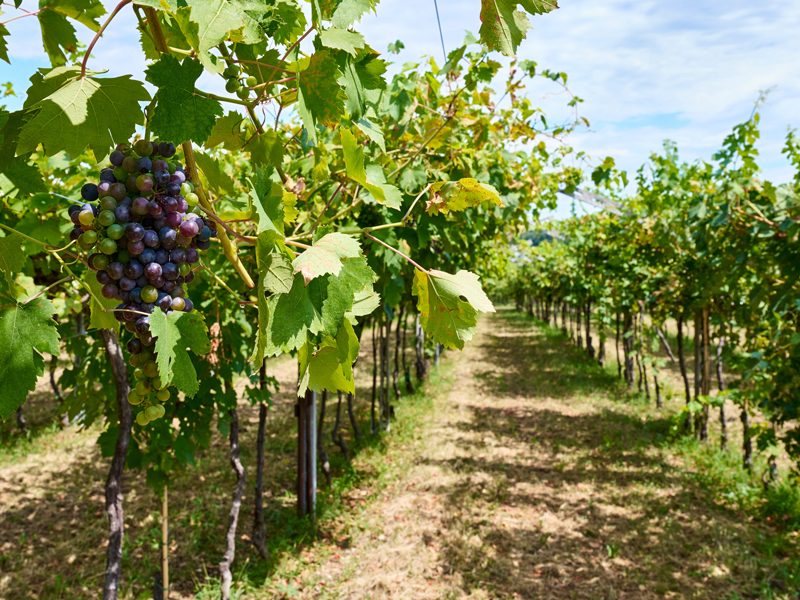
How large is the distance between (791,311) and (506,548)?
12.0 feet

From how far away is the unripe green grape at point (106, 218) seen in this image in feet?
2.58

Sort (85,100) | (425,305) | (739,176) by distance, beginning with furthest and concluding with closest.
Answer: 1. (739,176)
2. (425,305)
3. (85,100)

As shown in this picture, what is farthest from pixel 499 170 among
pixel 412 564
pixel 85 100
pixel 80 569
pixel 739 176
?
pixel 80 569

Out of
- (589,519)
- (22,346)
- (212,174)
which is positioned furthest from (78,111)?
(589,519)

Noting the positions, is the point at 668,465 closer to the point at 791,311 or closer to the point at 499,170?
the point at 791,311

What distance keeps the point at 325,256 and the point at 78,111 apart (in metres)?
0.40

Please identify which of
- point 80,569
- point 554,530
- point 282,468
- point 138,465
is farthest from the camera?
point 282,468

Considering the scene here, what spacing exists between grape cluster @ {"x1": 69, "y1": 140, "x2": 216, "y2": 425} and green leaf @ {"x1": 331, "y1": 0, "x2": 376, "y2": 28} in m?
0.32

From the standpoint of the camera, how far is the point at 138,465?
3691mm

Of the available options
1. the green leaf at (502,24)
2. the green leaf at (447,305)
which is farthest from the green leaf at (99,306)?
the green leaf at (502,24)

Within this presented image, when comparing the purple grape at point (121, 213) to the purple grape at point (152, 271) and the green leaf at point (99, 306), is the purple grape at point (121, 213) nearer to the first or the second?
the purple grape at point (152, 271)

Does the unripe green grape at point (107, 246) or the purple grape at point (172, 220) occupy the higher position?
the purple grape at point (172, 220)

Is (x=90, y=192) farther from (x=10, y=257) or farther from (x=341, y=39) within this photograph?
(x=341, y=39)

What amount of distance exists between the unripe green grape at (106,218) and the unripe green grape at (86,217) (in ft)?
0.05
